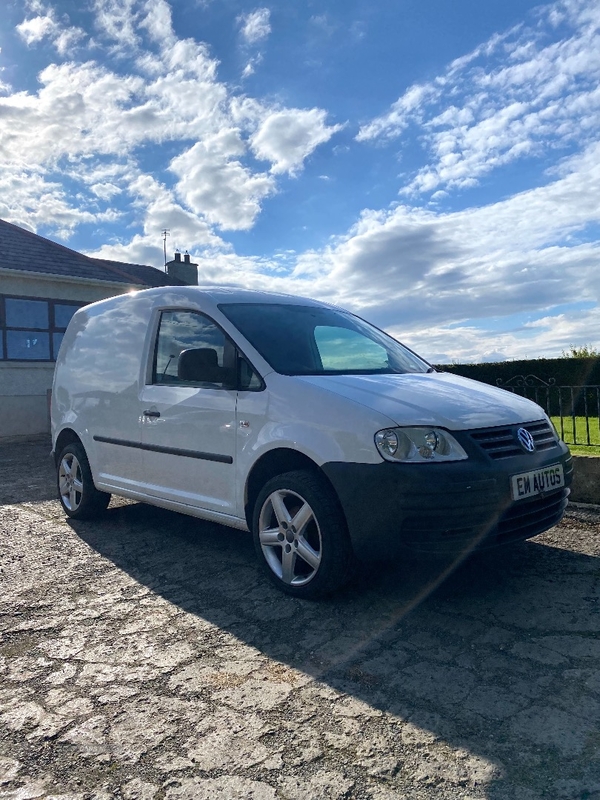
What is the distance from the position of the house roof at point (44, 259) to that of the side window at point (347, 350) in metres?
11.9

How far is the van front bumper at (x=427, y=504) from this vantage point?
3061 mm

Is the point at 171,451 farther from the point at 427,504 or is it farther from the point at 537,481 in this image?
the point at 537,481

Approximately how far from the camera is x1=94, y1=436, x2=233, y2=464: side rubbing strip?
156 inches

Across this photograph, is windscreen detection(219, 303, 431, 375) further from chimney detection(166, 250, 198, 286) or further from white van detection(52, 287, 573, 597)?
chimney detection(166, 250, 198, 286)

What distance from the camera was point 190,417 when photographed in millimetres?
4184

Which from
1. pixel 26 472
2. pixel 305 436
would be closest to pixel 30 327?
pixel 26 472

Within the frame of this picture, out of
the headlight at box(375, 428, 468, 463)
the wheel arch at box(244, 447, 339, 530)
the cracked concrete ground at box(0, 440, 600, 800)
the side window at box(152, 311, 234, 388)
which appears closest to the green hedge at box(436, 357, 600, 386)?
the side window at box(152, 311, 234, 388)

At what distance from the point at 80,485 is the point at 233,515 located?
86.8 inches

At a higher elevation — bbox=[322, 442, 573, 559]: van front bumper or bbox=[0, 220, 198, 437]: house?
bbox=[0, 220, 198, 437]: house

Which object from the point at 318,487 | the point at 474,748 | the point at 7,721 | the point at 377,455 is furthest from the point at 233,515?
the point at 474,748

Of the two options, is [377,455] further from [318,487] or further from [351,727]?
[351,727]

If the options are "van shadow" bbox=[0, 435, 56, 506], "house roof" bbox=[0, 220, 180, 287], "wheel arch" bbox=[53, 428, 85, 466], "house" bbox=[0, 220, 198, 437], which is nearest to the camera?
"wheel arch" bbox=[53, 428, 85, 466]

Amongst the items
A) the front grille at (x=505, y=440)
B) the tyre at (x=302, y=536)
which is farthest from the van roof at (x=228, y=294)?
the front grille at (x=505, y=440)

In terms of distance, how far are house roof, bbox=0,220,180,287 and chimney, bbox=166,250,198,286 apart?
6109mm
